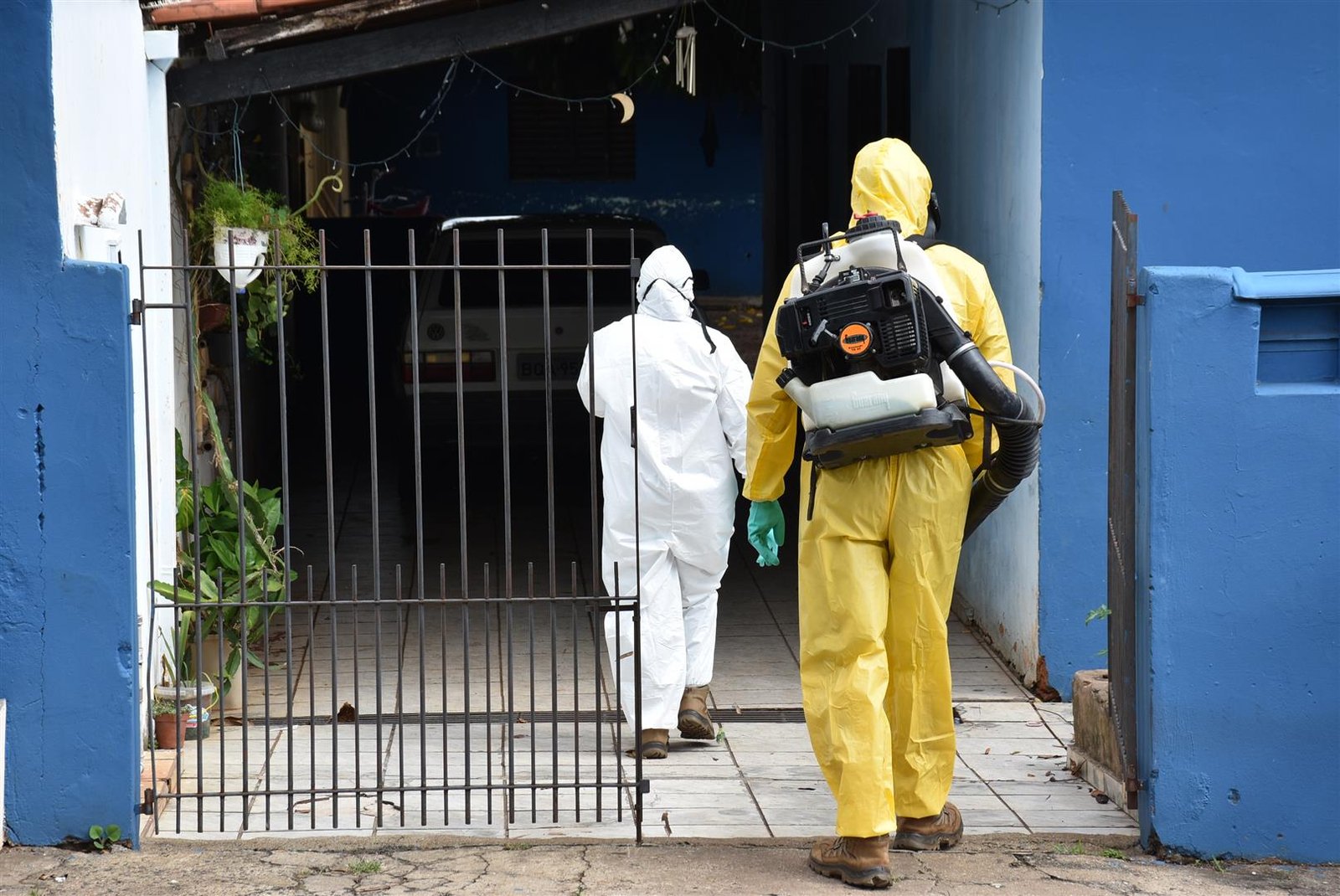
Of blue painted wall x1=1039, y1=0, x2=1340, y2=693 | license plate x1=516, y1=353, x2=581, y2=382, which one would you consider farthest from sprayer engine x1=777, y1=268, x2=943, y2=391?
license plate x1=516, y1=353, x2=581, y2=382

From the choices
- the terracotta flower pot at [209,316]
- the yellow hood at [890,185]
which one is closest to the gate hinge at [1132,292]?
the yellow hood at [890,185]

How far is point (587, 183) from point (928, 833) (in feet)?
42.8

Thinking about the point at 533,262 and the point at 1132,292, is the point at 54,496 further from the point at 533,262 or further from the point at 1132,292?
the point at 533,262

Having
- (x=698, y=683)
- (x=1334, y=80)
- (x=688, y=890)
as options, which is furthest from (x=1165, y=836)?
(x=1334, y=80)

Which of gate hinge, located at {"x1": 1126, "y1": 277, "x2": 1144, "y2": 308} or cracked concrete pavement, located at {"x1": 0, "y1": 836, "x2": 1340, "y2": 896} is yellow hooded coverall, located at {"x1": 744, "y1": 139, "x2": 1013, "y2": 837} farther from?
gate hinge, located at {"x1": 1126, "y1": 277, "x2": 1144, "y2": 308}

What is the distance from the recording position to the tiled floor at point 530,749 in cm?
488

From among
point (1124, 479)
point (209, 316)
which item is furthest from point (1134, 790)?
point (209, 316)

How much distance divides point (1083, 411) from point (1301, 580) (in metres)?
1.85

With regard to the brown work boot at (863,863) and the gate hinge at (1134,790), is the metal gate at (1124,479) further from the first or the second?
the brown work boot at (863,863)

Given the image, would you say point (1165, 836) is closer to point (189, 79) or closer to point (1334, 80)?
point (1334, 80)

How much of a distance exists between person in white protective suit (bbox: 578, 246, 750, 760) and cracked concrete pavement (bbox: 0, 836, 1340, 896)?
1056 mm

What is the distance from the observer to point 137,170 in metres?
5.79

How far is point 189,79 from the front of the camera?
6.72 m

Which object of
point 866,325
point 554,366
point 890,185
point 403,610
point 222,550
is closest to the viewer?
point 866,325
